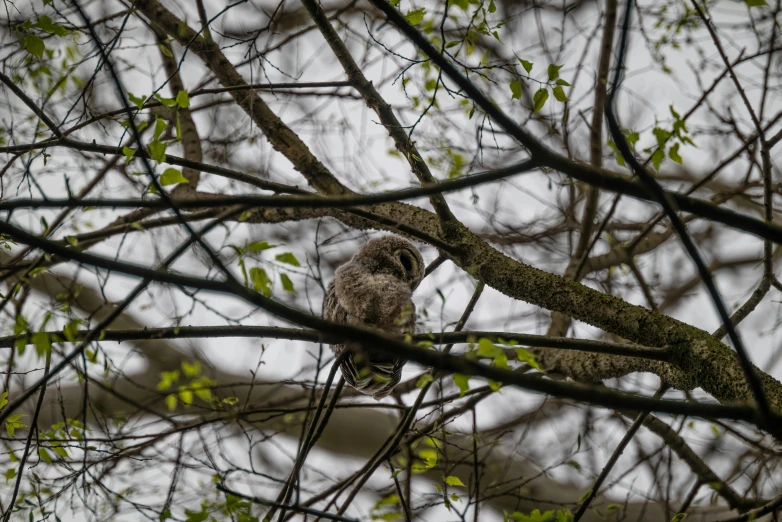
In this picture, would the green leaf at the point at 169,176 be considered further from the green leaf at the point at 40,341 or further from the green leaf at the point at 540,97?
the green leaf at the point at 540,97

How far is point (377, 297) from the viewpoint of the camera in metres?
2.26

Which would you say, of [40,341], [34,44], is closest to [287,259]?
[40,341]

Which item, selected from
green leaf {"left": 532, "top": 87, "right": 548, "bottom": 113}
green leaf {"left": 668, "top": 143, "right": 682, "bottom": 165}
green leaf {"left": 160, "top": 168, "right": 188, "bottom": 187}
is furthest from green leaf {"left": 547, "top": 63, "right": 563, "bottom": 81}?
green leaf {"left": 160, "top": 168, "right": 188, "bottom": 187}

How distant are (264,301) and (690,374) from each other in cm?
123

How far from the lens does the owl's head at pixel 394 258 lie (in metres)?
2.53

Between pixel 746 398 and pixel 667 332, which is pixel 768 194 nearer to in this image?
pixel 667 332

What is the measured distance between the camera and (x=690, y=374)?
1777mm

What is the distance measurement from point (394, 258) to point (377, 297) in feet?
1.10

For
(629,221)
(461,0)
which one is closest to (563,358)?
(461,0)

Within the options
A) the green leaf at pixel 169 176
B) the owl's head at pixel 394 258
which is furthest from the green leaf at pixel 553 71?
the green leaf at pixel 169 176

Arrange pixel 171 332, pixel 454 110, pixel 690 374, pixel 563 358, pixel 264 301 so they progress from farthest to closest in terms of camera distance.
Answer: pixel 454 110
pixel 563 358
pixel 690 374
pixel 171 332
pixel 264 301

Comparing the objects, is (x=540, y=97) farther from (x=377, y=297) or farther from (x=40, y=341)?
(x=40, y=341)

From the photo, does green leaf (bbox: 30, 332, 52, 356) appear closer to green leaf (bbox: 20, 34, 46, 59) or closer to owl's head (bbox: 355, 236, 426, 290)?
green leaf (bbox: 20, 34, 46, 59)

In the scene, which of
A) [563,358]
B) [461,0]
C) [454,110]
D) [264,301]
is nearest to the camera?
[264,301]
